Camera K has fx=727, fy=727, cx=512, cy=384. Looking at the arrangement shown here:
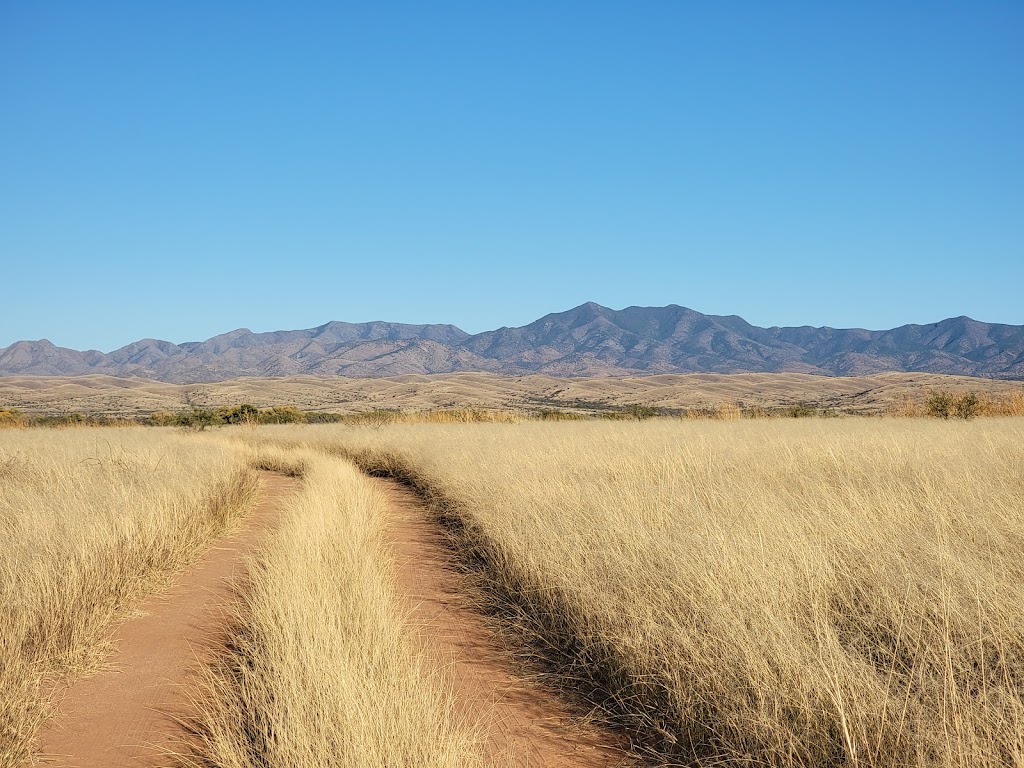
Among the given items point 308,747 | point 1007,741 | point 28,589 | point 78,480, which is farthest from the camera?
point 78,480

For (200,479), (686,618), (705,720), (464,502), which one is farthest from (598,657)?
(200,479)

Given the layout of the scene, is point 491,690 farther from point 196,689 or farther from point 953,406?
point 953,406

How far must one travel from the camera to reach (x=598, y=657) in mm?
5031

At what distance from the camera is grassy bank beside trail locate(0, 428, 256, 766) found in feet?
15.1

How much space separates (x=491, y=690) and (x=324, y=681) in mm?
1248

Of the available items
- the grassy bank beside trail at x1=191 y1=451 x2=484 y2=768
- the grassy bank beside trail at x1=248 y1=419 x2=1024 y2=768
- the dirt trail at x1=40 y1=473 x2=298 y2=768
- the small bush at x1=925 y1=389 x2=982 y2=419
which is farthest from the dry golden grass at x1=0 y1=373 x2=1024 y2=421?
the grassy bank beside trail at x1=191 y1=451 x2=484 y2=768

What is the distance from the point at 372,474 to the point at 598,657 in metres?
13.8

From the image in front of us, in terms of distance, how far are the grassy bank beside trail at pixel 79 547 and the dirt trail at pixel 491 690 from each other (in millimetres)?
2384

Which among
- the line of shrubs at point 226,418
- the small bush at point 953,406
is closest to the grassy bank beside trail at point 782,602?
the small bush at point 953,406

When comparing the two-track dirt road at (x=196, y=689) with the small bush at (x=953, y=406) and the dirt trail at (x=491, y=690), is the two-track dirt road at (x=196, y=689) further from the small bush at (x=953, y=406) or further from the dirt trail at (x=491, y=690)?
the small bush at (x=953, y=406)

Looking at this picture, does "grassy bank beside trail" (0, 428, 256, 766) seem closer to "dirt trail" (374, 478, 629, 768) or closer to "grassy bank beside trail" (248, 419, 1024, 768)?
"dirt trail" (374, 478, 629, 768)

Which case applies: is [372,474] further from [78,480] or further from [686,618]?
[686,618]

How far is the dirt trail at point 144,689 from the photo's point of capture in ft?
12.6

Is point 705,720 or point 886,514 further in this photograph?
point 886,514
